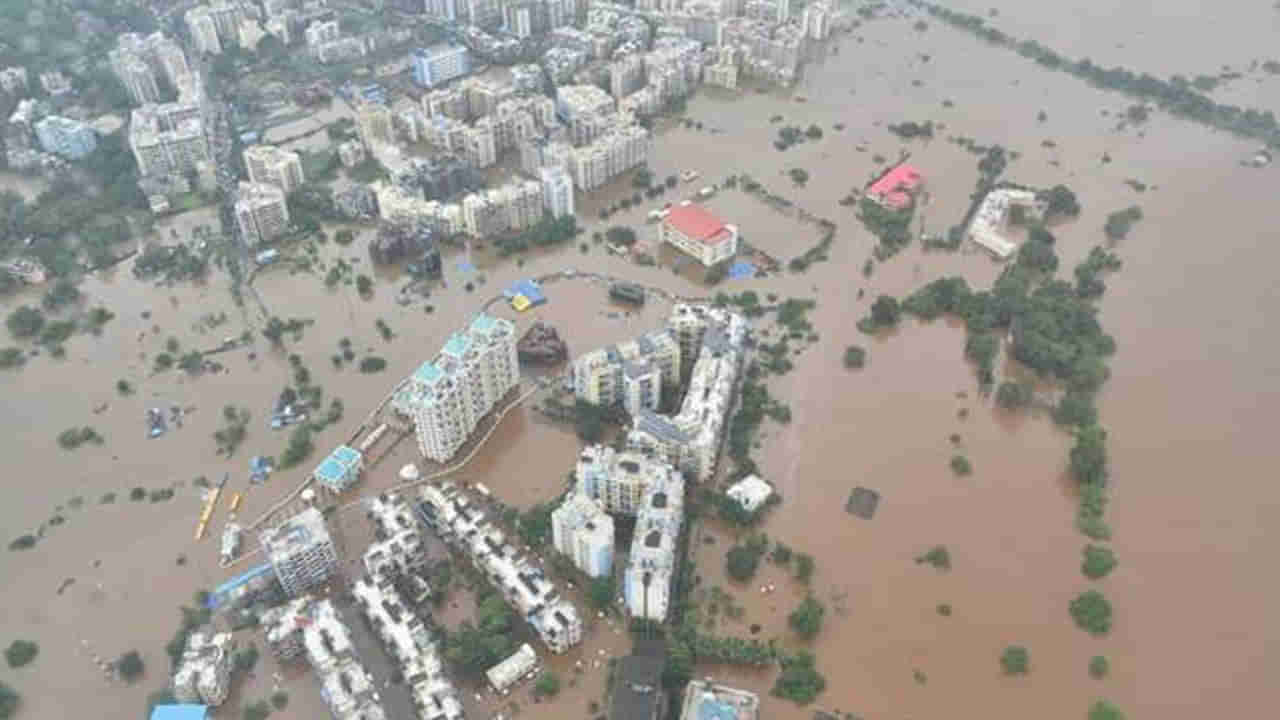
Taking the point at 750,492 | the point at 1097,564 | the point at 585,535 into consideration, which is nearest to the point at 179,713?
the point at 585,535

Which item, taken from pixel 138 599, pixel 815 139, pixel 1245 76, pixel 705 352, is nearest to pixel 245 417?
pixel 138 599

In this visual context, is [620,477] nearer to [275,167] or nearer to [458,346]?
[458,346]

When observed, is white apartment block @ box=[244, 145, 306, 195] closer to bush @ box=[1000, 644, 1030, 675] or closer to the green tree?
the green tree

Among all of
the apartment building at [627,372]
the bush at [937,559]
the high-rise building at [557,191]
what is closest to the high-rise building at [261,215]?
the high-rise building at [557,191]

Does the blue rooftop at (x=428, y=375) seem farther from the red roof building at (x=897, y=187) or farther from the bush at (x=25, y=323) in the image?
the red roof building at (x=897, y=187)

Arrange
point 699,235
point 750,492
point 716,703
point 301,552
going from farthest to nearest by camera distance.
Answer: point 699,235 < point 750,492 < point 301,552 < point 716,703

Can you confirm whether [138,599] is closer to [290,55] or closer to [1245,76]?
[290,55]

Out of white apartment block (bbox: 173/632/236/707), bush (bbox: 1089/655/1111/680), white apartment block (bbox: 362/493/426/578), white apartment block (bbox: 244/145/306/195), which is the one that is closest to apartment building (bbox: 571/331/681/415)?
white apartment block (bbox: 362/493/426/578)
